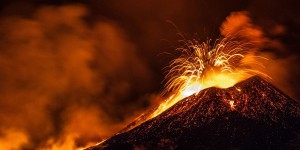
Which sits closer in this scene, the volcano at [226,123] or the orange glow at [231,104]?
the volcano at [226,123]

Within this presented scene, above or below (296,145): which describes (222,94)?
above

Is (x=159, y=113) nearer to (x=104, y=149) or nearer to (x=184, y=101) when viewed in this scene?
(x=184, y=101)

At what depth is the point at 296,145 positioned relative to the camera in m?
31.4

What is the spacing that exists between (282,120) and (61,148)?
11403 millimetres

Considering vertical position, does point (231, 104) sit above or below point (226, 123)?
above

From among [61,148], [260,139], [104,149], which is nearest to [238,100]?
[260,139]

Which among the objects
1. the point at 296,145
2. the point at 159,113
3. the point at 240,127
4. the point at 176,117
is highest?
the point at 159,113

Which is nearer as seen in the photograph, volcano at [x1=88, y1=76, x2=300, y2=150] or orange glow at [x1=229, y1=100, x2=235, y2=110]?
volcano at [x1=88, y1=76, x2=300, y2=150]

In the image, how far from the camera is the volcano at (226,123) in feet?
103

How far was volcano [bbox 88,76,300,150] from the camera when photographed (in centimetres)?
3147

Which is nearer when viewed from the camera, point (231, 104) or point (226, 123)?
point (226, 123)

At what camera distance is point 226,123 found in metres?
32.7

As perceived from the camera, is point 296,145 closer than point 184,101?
Yes

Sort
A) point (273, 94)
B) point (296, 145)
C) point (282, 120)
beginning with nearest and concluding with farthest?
1. point (296, 145)
2. point (282, 120)
3. point (273, 94)
